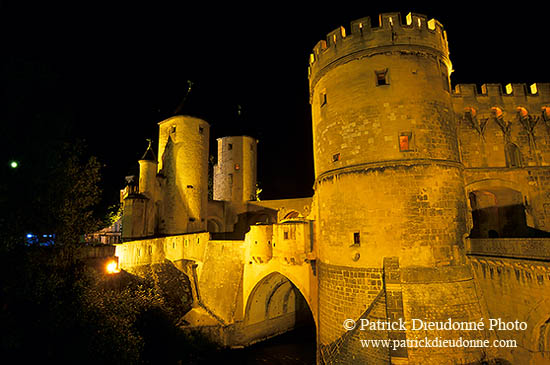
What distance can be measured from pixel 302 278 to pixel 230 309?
19.2 ft

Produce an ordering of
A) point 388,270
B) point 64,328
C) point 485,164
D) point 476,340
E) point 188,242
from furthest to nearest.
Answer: point 188,242, point 485,164, point 388,270, point 476,340, point 64,328

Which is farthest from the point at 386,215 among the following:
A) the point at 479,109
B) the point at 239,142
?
the point at 239,142

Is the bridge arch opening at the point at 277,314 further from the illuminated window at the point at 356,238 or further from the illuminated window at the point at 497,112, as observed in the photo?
the illuminated window at the point at 497,112

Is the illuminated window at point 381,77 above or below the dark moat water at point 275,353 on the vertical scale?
above

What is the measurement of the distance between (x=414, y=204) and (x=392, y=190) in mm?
888

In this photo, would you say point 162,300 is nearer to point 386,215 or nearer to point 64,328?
point 64,328

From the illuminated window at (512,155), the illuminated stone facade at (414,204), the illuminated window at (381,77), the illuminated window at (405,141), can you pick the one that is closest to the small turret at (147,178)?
the illuminated stone facade at (414,204)

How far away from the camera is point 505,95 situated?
13797 mm

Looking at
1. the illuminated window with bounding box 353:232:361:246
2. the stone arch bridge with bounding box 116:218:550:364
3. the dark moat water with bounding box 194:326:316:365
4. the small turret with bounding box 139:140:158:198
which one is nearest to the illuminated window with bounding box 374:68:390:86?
the illuminated window with bounding box 353:232:361:246

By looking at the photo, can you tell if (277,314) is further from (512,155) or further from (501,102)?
(501,102)

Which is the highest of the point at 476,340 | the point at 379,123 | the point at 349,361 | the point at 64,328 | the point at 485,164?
the point at 379,123

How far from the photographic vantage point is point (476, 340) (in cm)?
965

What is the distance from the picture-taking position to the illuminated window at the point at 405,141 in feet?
35.7

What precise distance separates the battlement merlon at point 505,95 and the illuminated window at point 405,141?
490cm
